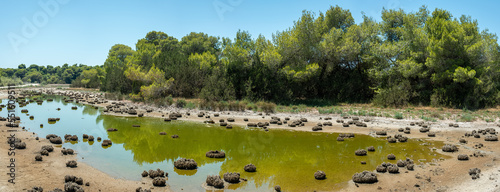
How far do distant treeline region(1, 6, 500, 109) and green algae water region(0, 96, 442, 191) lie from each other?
657 inches

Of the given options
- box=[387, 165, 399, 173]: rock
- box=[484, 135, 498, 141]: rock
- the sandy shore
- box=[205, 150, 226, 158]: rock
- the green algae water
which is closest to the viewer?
the sandy shore

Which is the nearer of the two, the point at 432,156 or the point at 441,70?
the point at 432,156

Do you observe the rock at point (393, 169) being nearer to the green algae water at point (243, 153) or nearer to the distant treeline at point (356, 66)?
the green algae water at point (243, 153)

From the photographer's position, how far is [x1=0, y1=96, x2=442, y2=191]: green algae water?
10.9 meters

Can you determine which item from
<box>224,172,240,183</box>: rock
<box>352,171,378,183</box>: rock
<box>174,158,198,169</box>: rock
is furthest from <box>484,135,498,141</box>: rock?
<box>174,158,198,169</box>: rock

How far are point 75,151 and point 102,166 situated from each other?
352 cm

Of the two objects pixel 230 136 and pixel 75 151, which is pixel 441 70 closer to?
pixel 230 136

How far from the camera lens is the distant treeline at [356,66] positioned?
30656 mm

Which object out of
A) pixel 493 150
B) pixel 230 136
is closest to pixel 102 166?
pixel 230 136

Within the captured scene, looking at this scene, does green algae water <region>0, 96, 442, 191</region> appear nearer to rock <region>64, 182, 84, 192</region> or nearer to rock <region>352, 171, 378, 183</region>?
rock <region>352, 171, 378, 183</region>

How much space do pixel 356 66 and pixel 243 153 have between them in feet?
99.4

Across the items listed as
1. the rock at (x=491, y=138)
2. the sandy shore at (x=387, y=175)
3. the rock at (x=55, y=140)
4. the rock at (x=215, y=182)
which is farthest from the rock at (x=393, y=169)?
the rock at (x=55, y=140)

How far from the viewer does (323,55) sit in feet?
126

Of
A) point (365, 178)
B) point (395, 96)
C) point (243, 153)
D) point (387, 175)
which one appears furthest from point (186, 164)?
point (395, 96)
